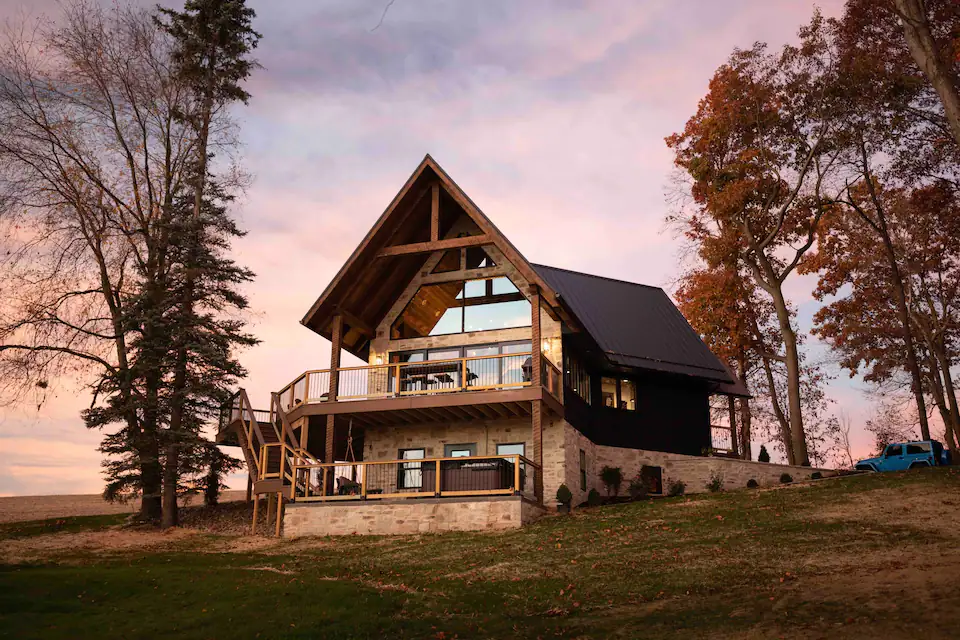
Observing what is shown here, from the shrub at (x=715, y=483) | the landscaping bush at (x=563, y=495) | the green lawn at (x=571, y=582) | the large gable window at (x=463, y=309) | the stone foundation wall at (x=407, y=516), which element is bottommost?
the green lawn at (x=571, y=582)

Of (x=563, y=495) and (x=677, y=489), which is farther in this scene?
(x=677, y=489)

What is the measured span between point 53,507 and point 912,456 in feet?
109

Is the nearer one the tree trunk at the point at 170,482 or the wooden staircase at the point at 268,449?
the wooden staircase at the point at 268,449

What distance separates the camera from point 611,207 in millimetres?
36125

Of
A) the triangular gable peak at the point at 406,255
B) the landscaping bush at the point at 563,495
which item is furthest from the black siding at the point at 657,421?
the triangular gable peak at the point at 406,255

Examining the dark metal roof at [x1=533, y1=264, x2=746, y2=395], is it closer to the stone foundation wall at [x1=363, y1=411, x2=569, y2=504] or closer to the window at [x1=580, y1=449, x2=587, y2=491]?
the window at [x1=580, y1=449, x2=587, y2=491]

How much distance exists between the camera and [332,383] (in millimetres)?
25734

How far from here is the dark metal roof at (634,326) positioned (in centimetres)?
2994

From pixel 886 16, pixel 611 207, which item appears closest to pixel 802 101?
pixel 886 16

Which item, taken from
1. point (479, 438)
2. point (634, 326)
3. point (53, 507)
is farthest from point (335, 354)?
point (53, 507)

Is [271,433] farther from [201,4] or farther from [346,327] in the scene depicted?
[201,4]

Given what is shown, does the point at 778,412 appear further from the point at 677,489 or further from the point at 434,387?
the point at 434,387

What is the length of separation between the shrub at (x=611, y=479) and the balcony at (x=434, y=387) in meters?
4.40

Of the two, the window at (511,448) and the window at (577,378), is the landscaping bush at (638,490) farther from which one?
the window at (511,448)
